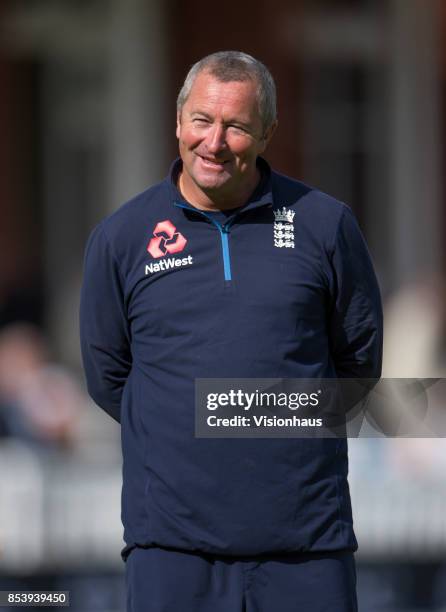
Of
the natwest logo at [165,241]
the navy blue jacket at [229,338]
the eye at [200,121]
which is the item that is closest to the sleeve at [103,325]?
the navy blue jacket at [229,338]

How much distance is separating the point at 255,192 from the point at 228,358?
447mm

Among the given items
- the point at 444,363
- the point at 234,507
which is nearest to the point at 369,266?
the point at 234,507

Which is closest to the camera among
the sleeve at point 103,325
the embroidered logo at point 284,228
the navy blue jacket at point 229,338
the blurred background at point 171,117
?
the navy blue jacket at point 229,338

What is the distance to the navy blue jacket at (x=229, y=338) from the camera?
3188mm

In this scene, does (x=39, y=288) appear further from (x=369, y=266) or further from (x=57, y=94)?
(x=369, y=266)

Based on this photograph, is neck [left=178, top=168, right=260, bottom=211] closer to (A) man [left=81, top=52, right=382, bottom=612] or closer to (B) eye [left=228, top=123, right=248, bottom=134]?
(A) man [left=81, top=52, right=382, bottom=612]

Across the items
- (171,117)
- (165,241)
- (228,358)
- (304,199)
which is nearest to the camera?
(228,358)

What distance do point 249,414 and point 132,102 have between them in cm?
663

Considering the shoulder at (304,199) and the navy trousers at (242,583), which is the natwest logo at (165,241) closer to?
the shoulder at (304,199)

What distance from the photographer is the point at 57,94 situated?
10.0 meters

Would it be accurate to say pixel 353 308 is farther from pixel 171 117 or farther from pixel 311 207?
pixel 171 117

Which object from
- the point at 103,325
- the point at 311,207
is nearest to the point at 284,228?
the point at 311,207

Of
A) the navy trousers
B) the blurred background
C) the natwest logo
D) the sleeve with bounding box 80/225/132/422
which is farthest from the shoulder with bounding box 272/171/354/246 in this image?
the blurred background

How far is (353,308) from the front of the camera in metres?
3.39
